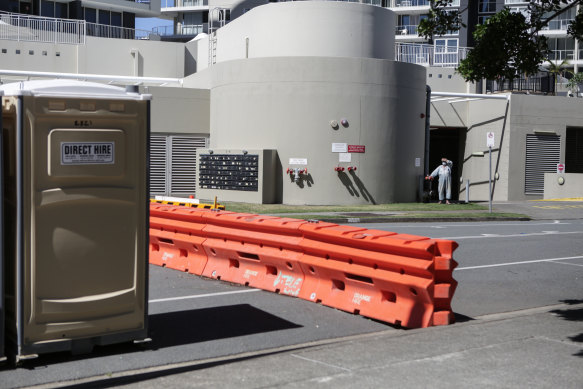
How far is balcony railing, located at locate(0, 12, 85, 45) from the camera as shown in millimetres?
41022

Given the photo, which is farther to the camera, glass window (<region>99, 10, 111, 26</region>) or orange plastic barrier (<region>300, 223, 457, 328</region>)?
glass window (<region>99, 10, 111, 26</region>)

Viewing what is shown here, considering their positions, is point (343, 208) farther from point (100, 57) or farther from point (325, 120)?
point (100, 57)

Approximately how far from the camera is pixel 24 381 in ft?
21.0

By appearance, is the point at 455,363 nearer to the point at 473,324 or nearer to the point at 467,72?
the point at 473,324

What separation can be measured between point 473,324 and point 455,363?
1920 millimetres

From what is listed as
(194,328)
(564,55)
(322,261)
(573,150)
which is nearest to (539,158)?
(573,150)

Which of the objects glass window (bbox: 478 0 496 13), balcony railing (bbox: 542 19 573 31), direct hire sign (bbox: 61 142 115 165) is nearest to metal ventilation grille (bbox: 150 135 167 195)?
direct hire sign (bbox: 61 142 115 165)

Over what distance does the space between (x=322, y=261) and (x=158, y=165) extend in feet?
77.0

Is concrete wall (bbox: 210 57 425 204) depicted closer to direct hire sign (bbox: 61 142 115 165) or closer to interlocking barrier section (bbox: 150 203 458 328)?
interlocking barrier section (bbox: 150 203 458 328)

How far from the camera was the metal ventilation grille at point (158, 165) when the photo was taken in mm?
32094

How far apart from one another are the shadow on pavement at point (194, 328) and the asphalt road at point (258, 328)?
0.01 metres

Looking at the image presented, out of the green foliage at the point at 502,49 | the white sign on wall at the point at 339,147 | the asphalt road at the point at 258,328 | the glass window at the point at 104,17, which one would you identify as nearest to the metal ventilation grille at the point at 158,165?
the white sign on wall at the point at 339,147

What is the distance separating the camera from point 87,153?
6965 mm

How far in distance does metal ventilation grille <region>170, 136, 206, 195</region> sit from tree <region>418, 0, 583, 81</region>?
814 inches
